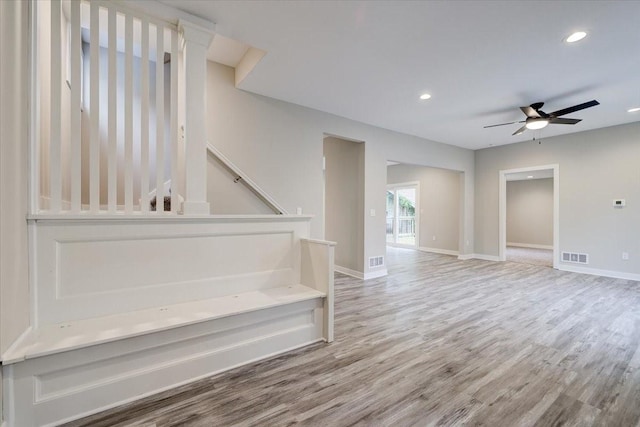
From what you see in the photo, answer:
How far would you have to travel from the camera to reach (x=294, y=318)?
2402 millimetres

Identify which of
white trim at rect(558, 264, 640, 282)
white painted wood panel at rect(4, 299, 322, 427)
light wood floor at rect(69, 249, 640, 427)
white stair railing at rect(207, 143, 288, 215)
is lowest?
light wood floor at rect(69, 249, 640, 427)

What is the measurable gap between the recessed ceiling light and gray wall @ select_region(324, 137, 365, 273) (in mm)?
2970

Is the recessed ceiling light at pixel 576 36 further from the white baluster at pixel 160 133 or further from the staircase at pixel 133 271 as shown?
the white baluster at pixel 160 133

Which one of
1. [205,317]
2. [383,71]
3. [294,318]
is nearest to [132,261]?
[205,317]

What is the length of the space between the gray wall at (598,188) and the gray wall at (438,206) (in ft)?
6.08

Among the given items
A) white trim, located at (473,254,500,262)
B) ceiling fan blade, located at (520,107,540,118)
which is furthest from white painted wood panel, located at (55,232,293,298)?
white trim, located at (473,254,500,262)

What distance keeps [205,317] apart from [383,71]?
3.07m

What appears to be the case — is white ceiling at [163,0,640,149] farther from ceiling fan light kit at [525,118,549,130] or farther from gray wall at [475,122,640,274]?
gray wall at [475,122,640,274]

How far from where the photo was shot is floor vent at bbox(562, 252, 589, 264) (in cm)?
562

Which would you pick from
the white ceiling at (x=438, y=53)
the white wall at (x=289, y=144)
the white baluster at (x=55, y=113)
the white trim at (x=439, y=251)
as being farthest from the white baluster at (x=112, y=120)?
the white trim at (x=439, y=251)

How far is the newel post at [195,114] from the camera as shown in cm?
250

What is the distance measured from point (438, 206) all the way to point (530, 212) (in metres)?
3.69

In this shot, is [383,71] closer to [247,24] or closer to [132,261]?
[247,24]

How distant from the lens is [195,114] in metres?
2.55
